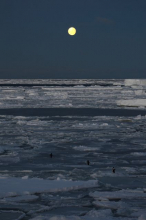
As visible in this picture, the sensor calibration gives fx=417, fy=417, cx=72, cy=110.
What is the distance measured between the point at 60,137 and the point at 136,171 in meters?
6.70

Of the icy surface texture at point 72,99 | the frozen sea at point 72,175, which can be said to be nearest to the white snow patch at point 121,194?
the frozen sea at point 72,175

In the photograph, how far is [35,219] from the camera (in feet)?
23.4

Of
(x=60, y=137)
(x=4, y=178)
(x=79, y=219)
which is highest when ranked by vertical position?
(x=60, y=137)

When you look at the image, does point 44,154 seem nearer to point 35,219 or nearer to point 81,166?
point 81,166

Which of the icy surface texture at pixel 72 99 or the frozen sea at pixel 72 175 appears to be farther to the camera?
the icy surface texture at pixel 72 99

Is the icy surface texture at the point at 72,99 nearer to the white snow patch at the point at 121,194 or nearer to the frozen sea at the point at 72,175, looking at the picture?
the frozen sea at the point at 72,175

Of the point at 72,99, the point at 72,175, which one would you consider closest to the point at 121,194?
the point at 72,175

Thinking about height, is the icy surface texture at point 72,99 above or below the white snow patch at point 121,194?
above

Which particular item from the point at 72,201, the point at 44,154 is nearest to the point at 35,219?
the point at 72,201

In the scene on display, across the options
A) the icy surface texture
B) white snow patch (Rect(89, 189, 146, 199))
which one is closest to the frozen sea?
white snow patch (Rect(89, 189, 146, 199))

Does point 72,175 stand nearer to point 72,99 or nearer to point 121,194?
point 121,194

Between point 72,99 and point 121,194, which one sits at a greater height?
point 72,99

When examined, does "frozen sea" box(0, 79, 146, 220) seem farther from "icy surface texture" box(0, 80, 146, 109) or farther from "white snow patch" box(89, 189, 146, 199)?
"icy surface texture" box(0, 80, 146, 109)

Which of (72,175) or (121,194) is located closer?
(121,194)
